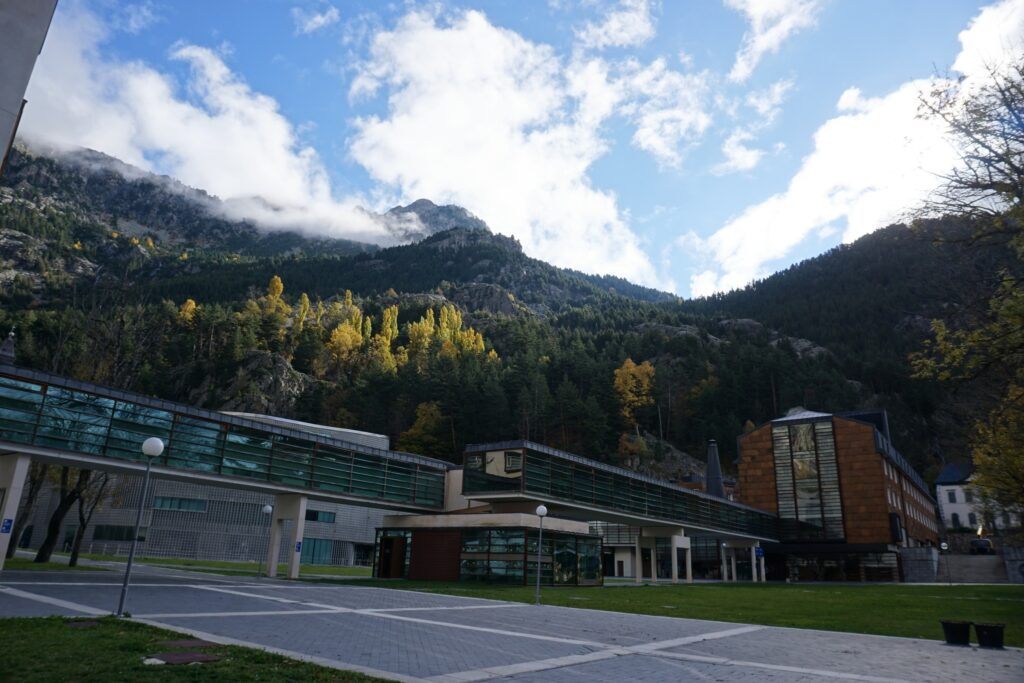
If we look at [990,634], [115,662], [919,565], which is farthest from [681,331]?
[115,662]

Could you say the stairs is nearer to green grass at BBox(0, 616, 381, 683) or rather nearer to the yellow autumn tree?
the yellow autumn tree

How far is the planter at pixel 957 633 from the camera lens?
1611cm

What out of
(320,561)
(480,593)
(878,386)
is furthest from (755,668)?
(878,386)

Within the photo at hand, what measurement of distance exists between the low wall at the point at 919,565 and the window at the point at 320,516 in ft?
204

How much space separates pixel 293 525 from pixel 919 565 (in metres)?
63.0

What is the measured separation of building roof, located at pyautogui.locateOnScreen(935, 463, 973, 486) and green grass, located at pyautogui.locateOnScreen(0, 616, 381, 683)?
12639cm

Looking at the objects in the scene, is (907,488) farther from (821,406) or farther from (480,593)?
(480,593)

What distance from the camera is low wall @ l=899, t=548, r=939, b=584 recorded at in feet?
211

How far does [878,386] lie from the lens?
129625mm

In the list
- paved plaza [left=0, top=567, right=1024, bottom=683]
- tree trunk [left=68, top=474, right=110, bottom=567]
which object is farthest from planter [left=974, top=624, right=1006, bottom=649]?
tree trunk [left=68, top=474, right=110, bottom=567]

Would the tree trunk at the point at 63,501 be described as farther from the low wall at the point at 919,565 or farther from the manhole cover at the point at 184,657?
the low wall at the point at 919,565

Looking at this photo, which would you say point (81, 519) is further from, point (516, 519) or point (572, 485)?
point (572, 485)

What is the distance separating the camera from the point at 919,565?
214ft

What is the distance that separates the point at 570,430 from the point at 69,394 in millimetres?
76496
